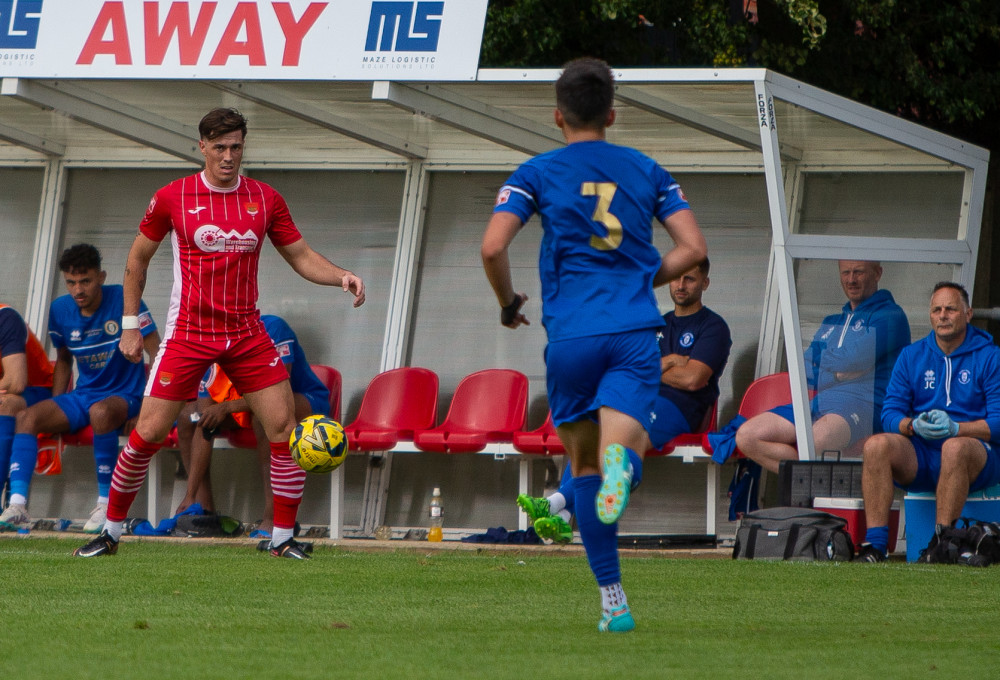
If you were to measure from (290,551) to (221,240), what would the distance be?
1622 millimetres

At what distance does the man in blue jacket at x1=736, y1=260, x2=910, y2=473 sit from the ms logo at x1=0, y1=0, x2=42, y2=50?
5.35 m

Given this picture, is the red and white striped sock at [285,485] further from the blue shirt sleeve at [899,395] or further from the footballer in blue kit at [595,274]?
the blue shirt sleeve at [899,395]

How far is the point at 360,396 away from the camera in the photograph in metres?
11.3

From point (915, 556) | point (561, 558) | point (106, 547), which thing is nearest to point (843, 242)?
point (915, 556)

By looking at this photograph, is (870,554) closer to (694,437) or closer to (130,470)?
Answer: (694,437)

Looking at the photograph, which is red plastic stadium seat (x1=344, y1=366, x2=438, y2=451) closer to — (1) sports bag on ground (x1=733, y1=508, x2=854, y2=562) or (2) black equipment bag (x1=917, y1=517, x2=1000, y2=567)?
(1) sports bag on ground (x1=733, y1=508, x2=854, y2=562)

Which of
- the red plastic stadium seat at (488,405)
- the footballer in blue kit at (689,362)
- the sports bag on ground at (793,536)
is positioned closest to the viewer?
the sports bag on ground at (793,536)

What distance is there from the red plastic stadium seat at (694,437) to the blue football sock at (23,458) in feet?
13.5

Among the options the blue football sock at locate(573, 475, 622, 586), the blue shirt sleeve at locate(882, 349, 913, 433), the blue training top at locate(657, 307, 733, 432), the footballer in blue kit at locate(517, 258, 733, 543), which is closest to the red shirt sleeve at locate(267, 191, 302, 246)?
the footballer in blue kit at locate(517, 258, 733, 543)

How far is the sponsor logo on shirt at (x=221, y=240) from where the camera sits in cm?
735

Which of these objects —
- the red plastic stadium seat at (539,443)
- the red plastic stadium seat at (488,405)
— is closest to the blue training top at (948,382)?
the red plastic stadium seat at (539,443)

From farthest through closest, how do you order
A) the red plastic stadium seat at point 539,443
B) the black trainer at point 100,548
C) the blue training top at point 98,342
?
1. the blue training top at point 98,342
2. the red plastic stadium seat at point 539,443
3. the black trainer at point 100,548

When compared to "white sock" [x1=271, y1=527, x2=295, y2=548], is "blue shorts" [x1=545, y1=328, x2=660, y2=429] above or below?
above

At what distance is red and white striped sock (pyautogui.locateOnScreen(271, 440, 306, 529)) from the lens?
7547 millimetres
